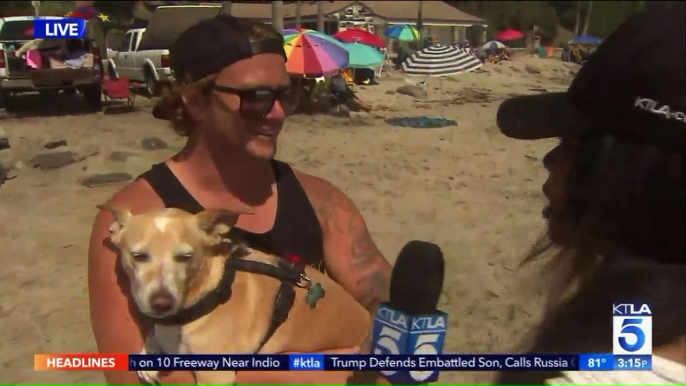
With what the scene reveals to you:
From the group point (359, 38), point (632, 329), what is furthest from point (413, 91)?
point (632, 329)

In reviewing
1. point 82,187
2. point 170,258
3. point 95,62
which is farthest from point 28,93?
point 170,258

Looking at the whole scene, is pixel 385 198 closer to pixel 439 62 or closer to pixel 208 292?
pixel 439 62

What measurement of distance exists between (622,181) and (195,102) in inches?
28.2

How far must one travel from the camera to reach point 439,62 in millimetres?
6160

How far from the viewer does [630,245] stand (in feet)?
2.78

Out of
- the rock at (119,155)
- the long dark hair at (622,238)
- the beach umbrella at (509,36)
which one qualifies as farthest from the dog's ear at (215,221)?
the beach umbrella at (509,36)

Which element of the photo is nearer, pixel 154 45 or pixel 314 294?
pixel 314 294

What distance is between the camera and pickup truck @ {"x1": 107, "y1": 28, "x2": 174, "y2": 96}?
1.68m

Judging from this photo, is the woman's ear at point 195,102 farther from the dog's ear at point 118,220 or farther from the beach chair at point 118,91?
the beach chair at point 118,91

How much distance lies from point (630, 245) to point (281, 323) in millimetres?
576

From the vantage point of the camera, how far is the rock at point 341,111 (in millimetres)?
6039

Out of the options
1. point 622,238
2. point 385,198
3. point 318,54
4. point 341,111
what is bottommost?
point 385,198

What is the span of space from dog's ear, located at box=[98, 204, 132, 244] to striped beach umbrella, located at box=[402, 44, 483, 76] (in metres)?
4.02

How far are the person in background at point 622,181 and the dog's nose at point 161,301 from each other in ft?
1.86
